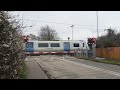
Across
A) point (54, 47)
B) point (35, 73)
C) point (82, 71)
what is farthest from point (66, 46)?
point (35, 73)

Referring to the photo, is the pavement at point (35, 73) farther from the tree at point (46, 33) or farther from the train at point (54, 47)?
the tree at point (46, 33)

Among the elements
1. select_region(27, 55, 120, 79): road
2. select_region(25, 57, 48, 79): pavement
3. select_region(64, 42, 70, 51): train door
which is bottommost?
select_region(27, 55, 120, 79): road

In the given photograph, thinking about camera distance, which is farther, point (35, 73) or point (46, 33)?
point (46, 33)

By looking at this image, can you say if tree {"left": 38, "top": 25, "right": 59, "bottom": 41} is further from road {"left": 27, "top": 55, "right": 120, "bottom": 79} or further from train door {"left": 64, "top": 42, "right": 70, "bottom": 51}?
road {"left": 27, "top": 55, "right": 120, "bottom": 79}

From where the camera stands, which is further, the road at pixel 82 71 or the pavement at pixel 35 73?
the road at pixel 82 71

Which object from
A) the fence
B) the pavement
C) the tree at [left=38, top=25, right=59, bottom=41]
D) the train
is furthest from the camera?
the tree at [left=38, top=25, right=59, bottom=41]

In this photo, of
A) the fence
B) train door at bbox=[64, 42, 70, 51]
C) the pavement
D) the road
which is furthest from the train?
the pavement

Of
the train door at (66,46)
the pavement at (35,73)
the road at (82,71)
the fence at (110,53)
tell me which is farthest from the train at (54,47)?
the pavement at (35,73)

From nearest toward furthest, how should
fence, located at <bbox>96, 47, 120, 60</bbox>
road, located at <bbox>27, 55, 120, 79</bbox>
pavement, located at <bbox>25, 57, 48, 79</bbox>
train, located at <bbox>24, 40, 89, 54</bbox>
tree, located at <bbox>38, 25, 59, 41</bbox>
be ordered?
pavement, located at <bbox>25, 57, 48, 79</bbox> < road, located at <bbox>27, 55, 120, 79</bbox> < fence, located at <bbox>96, 47, 120, 60</bbox> < train, located at <bbox>24, 40, 89, 54</bbox> < tree, located at <bbox>38, 25, 59, 41</bbox>

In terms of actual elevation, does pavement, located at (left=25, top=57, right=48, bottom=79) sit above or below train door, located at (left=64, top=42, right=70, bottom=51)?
below

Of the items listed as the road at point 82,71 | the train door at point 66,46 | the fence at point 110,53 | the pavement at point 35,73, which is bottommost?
the road at point 82,71

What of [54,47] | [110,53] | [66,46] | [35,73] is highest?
[66,46]

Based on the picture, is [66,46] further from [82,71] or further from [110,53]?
[82,71]

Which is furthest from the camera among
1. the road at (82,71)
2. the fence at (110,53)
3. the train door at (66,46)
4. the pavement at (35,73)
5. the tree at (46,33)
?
the tree at (46,33)
